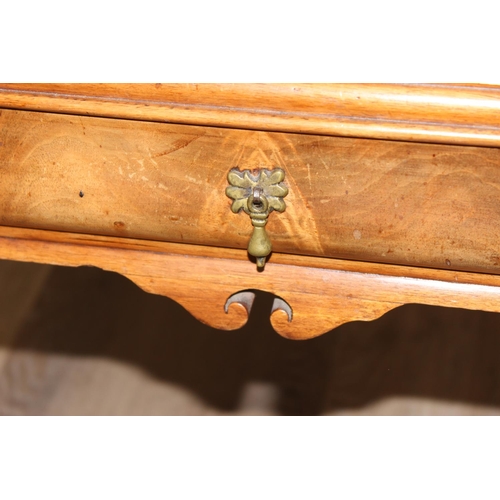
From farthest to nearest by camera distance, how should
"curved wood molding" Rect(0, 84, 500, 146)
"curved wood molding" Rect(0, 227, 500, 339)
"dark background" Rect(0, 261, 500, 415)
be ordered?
"dark background" Rect(0, 261, 500, 415), "curved wood molding" Rect(0, 227, 500, 339), "curved wood molding" Rect(0, 84, 500, 146)

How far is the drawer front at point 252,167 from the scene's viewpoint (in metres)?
0.48

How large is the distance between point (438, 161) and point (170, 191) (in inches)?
7.2

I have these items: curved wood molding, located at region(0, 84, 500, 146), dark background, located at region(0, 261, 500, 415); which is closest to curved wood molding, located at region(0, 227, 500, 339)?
curved wood molding, located at region(0, 84, 500, 146)

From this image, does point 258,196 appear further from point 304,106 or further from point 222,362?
point 222,362

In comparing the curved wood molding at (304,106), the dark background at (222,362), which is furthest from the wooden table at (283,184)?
the dark background at (222,362)

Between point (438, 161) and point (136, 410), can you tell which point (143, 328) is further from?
point (438, 161)

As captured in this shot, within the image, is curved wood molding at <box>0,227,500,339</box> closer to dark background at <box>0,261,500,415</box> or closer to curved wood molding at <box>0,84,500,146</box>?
curved wood molding at <box>0,84,500,146</box>

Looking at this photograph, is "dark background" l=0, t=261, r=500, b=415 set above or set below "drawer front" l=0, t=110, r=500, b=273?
above

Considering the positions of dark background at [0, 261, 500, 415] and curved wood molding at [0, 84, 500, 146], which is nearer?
curved wood molding at [0, 84, 500, 146]

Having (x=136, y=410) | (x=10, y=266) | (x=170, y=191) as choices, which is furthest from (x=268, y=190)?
(x=10, y=266)

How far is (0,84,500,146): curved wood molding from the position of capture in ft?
1.46

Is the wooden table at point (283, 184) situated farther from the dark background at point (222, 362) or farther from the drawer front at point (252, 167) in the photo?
the dark background at point (222, 362)

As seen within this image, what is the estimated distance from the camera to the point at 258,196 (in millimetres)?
509

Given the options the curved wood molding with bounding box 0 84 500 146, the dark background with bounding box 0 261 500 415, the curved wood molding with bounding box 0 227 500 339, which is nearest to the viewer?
the curved wood molding with bounding box 0 84 500 146
